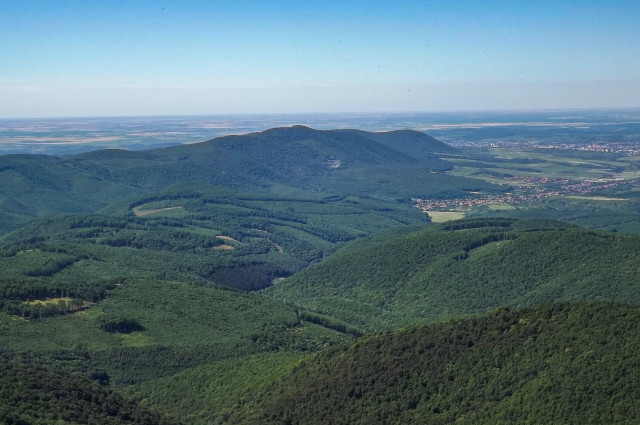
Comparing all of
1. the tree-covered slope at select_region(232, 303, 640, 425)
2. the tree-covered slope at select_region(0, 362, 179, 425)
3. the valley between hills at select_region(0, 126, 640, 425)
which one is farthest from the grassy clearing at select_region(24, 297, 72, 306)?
the tree-covered slope at select_region(232, 303, 640, 425)

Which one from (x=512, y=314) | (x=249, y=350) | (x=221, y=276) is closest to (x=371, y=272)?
(x=221, y=276)

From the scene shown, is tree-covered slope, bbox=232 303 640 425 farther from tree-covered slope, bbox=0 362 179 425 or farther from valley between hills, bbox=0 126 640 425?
tree-covered slope, bbox=0 362 179 425

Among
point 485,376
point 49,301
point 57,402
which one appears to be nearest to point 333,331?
point 49,301

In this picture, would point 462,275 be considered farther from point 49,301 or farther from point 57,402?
point 57,402

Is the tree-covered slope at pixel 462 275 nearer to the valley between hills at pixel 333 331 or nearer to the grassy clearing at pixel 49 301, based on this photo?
the valley between hills at pixel 333 331

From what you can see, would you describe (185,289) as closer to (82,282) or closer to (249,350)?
(82,282)

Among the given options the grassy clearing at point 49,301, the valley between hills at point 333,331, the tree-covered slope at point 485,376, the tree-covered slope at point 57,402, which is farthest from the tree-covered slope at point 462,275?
the tree-covered slope at point 57,402
